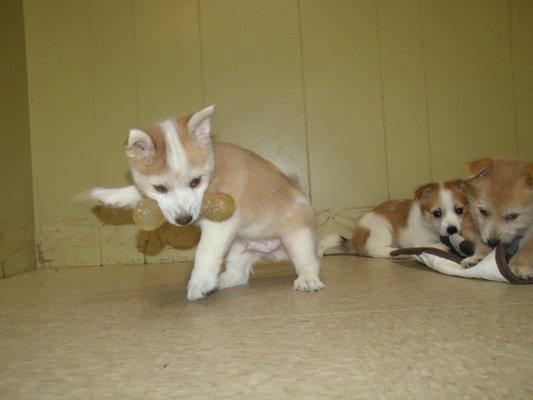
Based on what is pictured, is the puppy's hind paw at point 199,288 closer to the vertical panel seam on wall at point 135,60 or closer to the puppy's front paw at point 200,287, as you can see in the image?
the puppy's front paw at point 200,287

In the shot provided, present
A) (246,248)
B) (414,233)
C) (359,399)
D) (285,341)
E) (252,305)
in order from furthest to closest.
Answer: (414,233)
(246,248)
(252,305)
(285,341)
(359,399)

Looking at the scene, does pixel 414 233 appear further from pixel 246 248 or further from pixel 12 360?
pixel 12 360

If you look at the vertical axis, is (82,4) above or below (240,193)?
above

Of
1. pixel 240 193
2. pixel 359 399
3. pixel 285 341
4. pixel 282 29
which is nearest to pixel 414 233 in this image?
pixel 240 193

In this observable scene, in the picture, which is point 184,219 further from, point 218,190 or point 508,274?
point 508,274

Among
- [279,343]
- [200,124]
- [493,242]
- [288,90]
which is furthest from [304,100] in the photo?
[279,343]

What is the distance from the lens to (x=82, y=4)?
376 centimetres

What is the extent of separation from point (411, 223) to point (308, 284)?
178 centimetres

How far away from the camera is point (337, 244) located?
11.7 feet

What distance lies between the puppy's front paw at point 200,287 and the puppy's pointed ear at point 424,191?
2104 millimetres

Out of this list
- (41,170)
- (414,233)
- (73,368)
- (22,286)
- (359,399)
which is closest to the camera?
(359,399)

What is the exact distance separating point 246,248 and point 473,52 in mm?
3034

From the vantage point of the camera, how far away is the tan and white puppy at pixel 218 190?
1852 millimetres

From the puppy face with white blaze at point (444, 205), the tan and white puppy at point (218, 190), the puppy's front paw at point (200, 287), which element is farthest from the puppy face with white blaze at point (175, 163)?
the puppy face with white blaze at point (444, 205)
